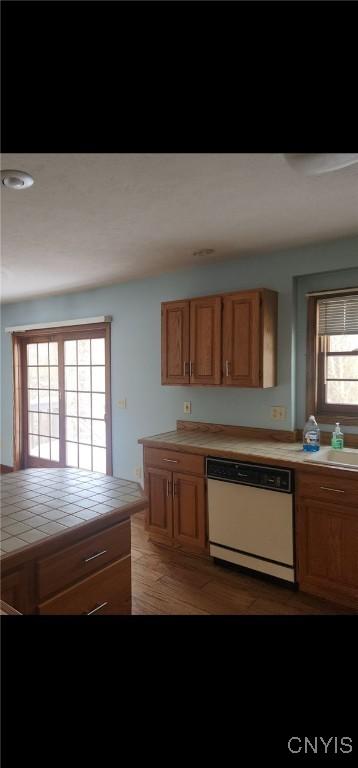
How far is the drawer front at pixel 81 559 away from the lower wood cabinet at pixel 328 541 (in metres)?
1.17

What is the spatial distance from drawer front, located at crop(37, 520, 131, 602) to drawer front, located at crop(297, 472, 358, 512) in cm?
115

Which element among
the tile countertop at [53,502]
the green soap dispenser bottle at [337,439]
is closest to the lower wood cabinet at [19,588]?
the tile countertop at [53,502]

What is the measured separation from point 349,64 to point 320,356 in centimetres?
253

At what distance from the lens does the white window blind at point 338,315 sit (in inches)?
107

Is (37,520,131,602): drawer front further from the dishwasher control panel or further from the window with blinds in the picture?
the window with blinds

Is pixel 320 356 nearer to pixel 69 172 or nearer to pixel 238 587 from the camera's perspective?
pixel 238 587

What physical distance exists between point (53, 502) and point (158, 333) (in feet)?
7.85

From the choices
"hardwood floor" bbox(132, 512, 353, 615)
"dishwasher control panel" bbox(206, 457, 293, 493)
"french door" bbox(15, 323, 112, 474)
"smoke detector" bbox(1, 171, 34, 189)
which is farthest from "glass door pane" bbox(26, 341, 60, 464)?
"smoke detector" bbox(1, 171, 34, 189)

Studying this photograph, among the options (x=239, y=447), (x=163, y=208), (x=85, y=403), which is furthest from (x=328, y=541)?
(x=85, y=403)

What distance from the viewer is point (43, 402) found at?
5.20 metres

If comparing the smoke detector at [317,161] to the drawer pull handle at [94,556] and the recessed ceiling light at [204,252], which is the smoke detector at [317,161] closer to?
the drawer pull handle at [94,556]

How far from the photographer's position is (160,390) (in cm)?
374

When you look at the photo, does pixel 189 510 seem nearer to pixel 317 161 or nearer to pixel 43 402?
pixel 317 161
